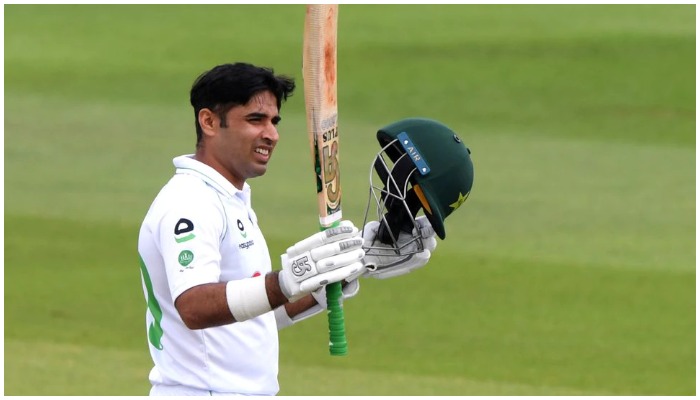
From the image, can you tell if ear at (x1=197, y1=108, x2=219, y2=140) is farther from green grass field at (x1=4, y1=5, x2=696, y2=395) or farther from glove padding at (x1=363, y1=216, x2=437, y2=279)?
green grass field at (x1=4, y1=5, x2=696, y2=395)

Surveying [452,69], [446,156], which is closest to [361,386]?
[446,156]

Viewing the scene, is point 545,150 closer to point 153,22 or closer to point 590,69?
point 590,69

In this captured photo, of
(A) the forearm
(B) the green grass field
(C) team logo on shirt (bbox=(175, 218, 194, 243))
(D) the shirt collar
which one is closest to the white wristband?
(A) the forearm

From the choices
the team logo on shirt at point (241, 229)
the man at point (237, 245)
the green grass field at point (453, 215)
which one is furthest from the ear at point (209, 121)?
the green grass field at point (453, 215)

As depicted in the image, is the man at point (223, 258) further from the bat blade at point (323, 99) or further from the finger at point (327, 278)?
the bat blade at point (323, 99)

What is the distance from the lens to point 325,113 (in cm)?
474

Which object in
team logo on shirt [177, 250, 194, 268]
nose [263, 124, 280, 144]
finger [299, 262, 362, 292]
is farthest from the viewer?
nose [263, 124, 280, 144]

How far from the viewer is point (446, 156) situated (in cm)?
514

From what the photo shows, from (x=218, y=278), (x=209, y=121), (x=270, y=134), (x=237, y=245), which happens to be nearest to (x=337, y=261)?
(x=218, y=278)

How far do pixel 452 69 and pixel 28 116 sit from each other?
15.1 ft

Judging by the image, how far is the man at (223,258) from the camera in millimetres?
A: 4449

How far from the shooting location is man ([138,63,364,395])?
14.6 ft

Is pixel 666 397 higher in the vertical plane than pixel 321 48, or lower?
lower

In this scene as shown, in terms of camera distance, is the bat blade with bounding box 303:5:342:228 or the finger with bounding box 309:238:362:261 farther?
the bat blade with bounding box 303:5:342:228
